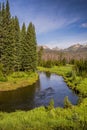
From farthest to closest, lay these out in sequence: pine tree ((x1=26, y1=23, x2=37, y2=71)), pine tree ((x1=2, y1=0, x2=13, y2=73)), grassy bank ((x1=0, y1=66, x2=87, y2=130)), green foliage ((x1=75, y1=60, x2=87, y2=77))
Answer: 1. pine tree ((x1=26, y1=23, x2=37, y2=71))
2. green foliage ((x1=75, y1=60, x2=87, y2=77))
3. pine tree ((x1=2, y1=0, x2=13, y2=73))
4. grassy bank ((x1=0, y1=66, x2=87, y2=130))

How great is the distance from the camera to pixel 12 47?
57.5 m

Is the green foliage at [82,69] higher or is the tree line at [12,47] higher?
the tree line at [12,47]

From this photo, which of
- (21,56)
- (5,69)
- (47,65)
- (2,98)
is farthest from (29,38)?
(47,65)

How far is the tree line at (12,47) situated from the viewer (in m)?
55.4

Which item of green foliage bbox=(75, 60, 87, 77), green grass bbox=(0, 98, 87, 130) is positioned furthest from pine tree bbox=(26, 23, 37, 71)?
green grass bbox=(0, 98, 87, 130)

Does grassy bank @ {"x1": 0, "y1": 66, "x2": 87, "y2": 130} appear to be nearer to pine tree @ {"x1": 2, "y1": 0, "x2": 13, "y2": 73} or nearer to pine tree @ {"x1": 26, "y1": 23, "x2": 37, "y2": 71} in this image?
pine tree @ {"x1": 2, "y1": 0, "x2": 13, "y2": 73}

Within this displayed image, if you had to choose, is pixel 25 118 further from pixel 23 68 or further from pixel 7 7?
pixel 23 68

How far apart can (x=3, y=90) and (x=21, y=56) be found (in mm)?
26481

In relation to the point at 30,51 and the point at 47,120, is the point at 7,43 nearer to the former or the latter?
the point at 30,51

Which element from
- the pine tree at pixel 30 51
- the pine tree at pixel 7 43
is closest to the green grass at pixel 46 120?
the pine tree at pixel 7 43

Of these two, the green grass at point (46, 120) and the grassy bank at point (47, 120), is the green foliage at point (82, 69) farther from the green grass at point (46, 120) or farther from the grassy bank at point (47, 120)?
the green grass at point (46, 120)

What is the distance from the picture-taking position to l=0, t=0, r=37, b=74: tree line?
55438 mm

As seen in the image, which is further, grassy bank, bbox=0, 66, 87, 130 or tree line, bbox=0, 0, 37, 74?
tree line, bbox=0, 0, 37, 74

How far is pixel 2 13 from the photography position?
5797 centimetres
